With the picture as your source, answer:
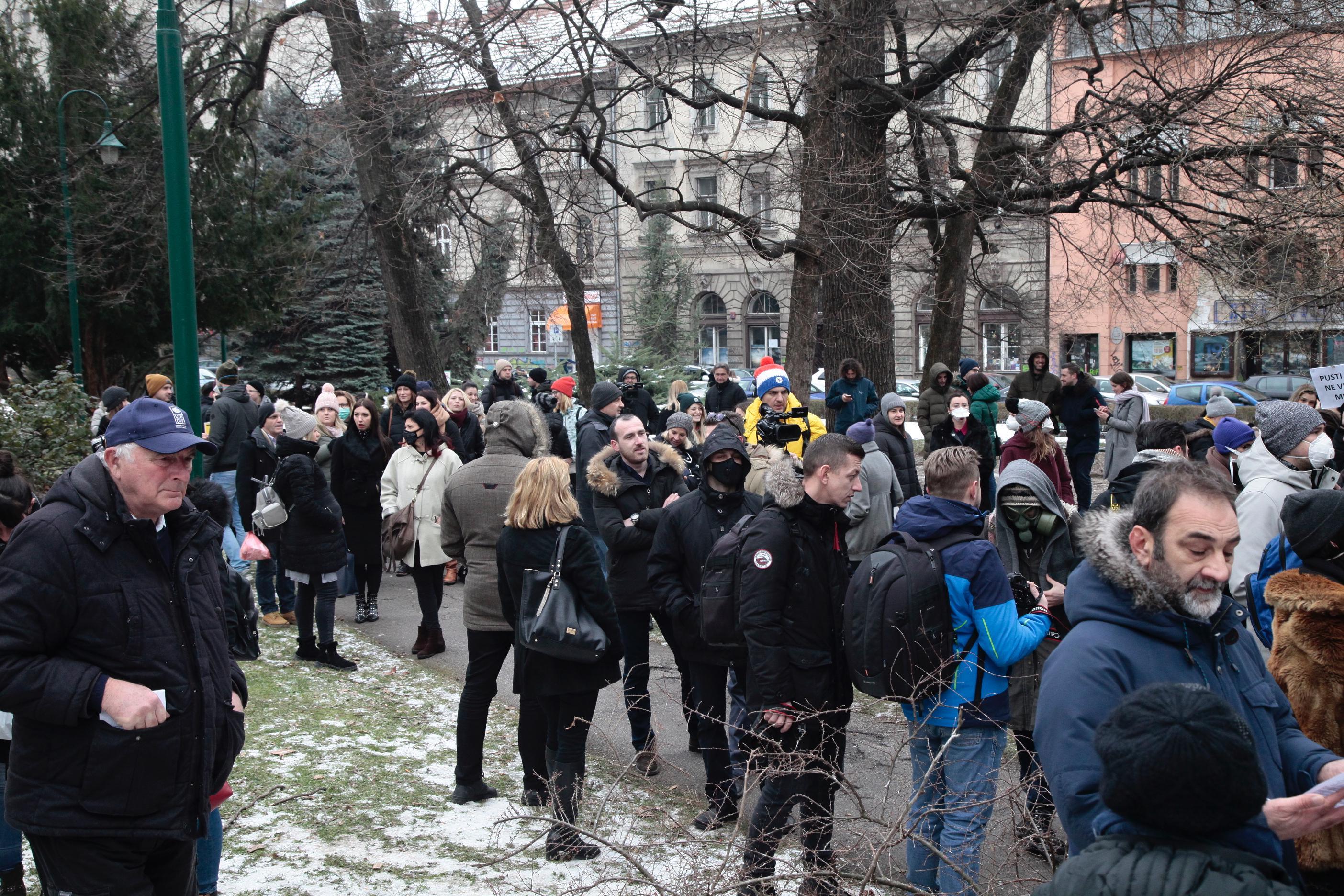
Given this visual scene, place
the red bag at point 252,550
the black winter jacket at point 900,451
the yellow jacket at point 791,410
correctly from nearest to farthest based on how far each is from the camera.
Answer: the red bag at point 252,550
the yellow jacket at point 791,410
the black winter jacket at point 900,451

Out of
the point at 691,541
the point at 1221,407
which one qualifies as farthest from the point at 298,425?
the point at 1221,407

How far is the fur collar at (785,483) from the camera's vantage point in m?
4.43

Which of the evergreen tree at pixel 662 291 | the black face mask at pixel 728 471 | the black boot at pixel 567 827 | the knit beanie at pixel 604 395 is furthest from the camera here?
the evergreen tree at pixel 662 291

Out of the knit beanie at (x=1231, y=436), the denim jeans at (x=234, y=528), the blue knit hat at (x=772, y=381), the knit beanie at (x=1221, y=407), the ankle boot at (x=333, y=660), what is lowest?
the ankle boot at (x=333, y=660)

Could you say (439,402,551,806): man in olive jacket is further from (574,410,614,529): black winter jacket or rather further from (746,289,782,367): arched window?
(746,289,782,367): arched window

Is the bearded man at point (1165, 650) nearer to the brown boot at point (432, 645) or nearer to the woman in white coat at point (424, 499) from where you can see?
the woman in white coat at point (424, 499)

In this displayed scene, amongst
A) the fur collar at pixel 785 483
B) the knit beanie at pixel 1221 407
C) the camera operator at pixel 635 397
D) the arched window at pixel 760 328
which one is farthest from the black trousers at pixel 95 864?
the arched window at pixel 760 328

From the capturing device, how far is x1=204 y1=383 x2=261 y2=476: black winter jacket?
10820 millimetres

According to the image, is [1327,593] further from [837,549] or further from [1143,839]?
[1143,839]

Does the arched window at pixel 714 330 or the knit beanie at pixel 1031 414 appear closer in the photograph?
the knit beanie at pixel 1031 414

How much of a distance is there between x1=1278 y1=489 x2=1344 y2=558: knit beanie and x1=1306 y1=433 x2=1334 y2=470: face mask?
2.92 m

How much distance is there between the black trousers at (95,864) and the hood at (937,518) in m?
2.66

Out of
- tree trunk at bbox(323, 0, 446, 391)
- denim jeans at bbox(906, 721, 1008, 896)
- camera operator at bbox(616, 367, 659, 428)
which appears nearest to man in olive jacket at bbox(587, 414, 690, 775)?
denim jeans at bbox(906, 721, 1008, 896)

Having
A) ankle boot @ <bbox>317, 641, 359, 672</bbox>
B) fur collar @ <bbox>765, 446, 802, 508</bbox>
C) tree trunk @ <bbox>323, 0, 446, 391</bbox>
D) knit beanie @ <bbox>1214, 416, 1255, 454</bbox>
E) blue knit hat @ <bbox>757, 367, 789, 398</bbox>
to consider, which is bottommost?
ankle boot @ <bbox>317, 641, 359, 672</bbox>
